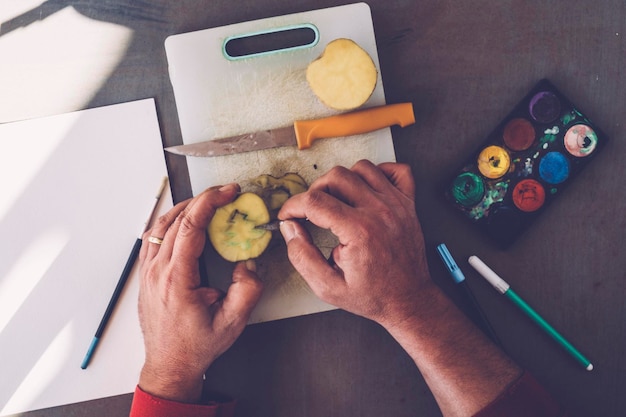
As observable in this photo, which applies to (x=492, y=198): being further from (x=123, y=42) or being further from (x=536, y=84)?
(x=123, y=42)

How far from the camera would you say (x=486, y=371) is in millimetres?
978

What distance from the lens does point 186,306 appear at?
0.97 metres

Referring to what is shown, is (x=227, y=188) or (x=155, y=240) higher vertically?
(x=227, y=188)

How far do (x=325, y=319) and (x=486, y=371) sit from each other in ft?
1.14

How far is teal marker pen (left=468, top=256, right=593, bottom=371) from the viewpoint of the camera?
109 cm

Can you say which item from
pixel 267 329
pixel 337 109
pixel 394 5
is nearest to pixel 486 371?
pixel 267 329

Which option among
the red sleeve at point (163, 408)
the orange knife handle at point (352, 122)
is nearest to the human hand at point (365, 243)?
the orange knife handle at point (352, 122)

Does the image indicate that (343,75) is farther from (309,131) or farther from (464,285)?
(464,285)

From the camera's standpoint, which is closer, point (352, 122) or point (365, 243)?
point (365, 243)

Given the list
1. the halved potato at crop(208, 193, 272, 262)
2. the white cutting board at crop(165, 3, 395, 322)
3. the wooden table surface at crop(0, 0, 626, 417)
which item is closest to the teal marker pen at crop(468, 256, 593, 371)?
the wooden table surface at crop(0, 0, 626, 417)

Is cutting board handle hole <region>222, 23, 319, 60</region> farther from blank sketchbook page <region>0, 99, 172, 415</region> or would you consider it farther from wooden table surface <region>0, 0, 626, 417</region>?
blank sketchbook page <region>0, 99, 172, 415</region>

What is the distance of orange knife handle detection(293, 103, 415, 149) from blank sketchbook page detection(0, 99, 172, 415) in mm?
327

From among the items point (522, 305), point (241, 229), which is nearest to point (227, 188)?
point (241, 229)

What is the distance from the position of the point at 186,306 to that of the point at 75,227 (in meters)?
0.34
